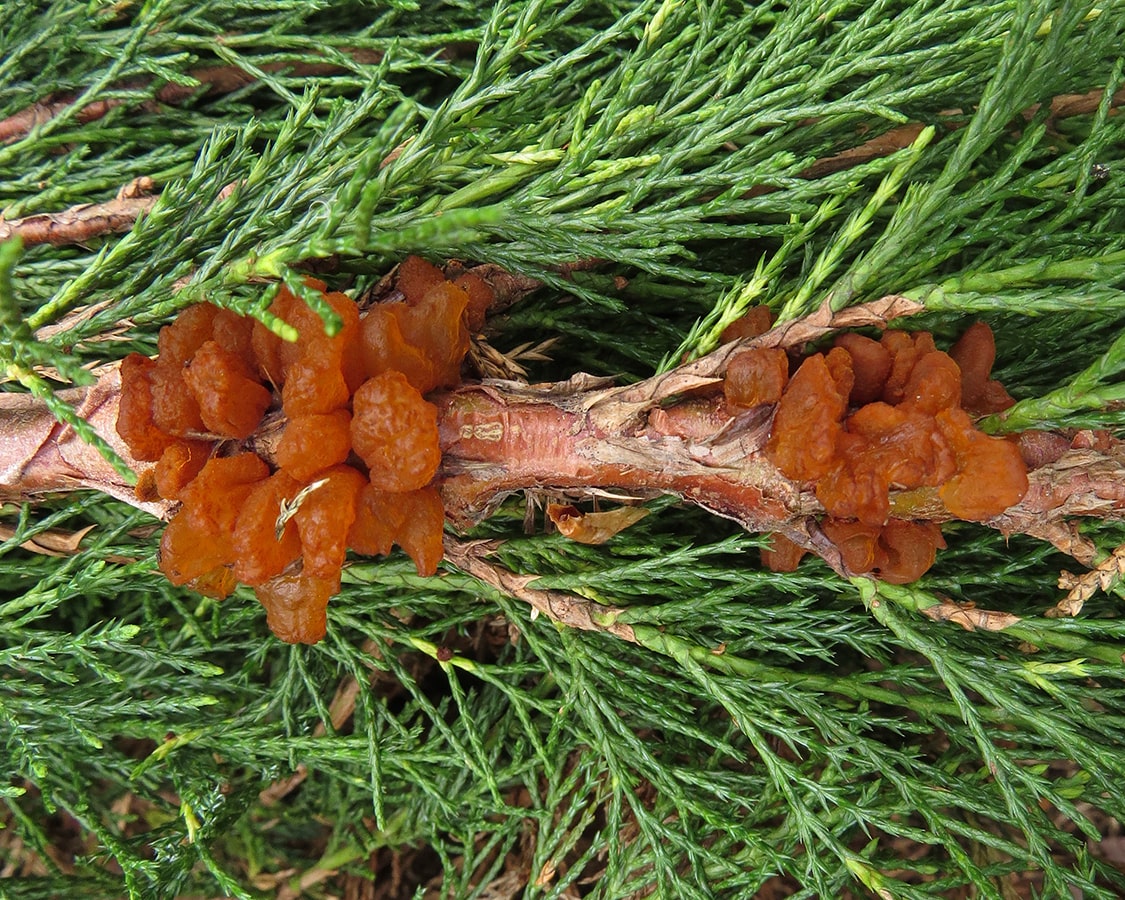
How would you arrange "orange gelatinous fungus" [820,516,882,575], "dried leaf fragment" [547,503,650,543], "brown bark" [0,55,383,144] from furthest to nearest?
1. "brown bark" [0,55,383,144]
2. "dried leaf fragment" [547,503,650,543]
3. "orange gelatinous fungus" [820,516,882,575]

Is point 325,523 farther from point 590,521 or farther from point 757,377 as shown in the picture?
point 757,377

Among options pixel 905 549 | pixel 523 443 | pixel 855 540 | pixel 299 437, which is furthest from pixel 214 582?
pixel 905 549

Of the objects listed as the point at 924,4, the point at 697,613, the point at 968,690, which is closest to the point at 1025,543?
the point at 968,690

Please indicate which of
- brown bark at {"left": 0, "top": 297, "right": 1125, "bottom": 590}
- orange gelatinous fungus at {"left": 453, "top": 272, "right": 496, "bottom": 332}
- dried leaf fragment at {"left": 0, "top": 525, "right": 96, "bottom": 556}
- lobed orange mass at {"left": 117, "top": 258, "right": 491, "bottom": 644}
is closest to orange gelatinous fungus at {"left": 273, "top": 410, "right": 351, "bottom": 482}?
lobed orange mass at {"left": 117, "top": 258, "right": 491, "bottom": 644}

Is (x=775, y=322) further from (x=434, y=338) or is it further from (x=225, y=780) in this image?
(x=225, y=780)

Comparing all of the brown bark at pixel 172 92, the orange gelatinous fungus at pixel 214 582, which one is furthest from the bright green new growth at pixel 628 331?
the orange gelatinous fungus at pixel 214 582

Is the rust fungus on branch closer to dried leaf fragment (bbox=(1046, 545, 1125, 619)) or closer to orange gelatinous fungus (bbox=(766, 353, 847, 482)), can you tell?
orange gelatinous fungus (bbox=(766, 353, 847, 482))
